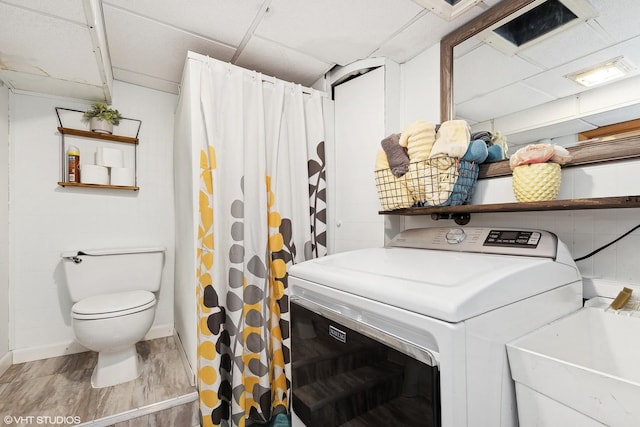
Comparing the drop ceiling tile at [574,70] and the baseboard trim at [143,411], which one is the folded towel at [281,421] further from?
the drop ceiling tile at [574,70]

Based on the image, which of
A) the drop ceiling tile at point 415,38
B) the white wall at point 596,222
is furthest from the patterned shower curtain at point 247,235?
the white wall at point 596,222

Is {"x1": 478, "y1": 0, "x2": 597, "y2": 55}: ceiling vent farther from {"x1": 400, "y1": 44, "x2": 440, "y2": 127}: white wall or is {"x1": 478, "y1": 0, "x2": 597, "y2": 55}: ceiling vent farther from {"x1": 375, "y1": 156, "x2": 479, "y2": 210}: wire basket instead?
{"x1": 375, "y1": 156, "x2": 479, "y2": 210}: wire basket

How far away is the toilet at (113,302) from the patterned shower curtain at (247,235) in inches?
18.8

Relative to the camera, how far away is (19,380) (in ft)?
Answer: 5.49

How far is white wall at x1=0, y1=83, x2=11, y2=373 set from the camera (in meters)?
1.76

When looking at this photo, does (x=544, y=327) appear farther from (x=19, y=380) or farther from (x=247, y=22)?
(x=19, y=380)

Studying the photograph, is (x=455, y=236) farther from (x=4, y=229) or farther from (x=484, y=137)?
(x=4, y=229)

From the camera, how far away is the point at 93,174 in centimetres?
200

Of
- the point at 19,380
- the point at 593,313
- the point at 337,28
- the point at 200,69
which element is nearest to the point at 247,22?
the point at 200,69

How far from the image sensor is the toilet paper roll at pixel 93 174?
199cm

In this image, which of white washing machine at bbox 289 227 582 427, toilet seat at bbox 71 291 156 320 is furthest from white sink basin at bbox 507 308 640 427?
toilet seat at bbox 71 291 156 320

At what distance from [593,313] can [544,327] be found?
27cm

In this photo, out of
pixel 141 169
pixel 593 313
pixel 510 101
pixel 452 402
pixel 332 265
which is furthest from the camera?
pixel 141 169

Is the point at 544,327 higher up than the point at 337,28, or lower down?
lower down
